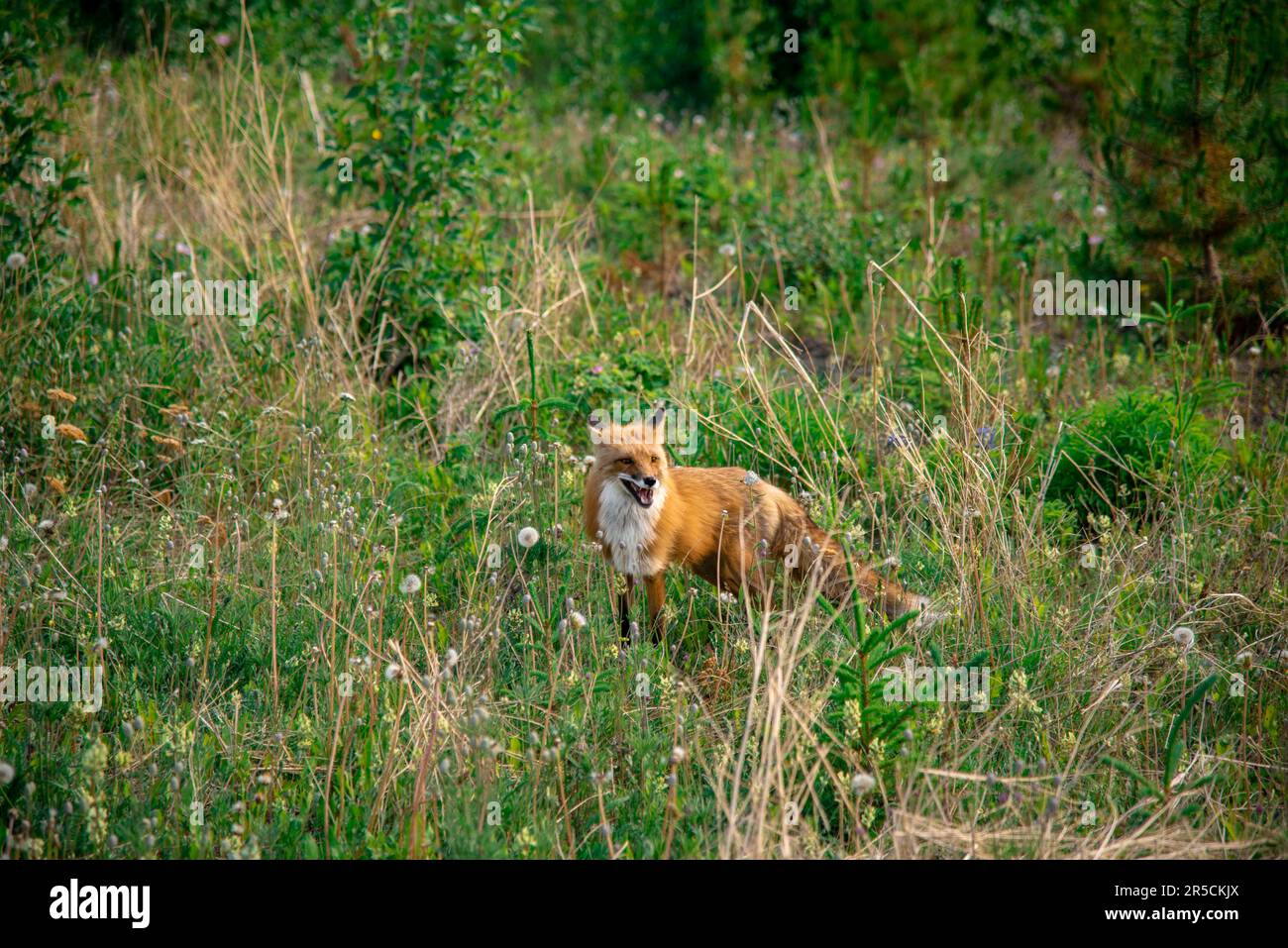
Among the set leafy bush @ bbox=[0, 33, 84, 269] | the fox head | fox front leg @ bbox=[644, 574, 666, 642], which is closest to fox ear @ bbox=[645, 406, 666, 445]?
the fox head

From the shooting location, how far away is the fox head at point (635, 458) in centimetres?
455

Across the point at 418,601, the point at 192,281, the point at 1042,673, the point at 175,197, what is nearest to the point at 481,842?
the point at 418,601

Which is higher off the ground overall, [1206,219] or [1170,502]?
[1206,219]

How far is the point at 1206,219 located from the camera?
690 centimetres

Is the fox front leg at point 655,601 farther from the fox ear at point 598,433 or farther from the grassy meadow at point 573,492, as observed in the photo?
the fox ear at point 598,433

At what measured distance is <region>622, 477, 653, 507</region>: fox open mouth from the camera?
4512 millimetres

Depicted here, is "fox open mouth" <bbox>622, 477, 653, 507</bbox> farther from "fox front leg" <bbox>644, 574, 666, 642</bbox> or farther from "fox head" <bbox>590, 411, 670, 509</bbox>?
"fox front leg" <bbox>644, 574, 666, 642</bbox>

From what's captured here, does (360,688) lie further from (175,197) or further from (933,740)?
(175,197)

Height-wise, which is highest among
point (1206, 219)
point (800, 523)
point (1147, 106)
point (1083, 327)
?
point (1147, 106)

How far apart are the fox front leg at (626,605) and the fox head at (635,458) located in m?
0.40

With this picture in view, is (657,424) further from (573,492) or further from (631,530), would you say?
(573,492)

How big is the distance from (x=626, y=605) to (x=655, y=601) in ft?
0.60

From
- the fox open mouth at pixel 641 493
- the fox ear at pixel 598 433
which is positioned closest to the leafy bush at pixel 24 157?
the fox ear at pixel 598 433

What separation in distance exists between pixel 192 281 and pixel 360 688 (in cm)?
349
